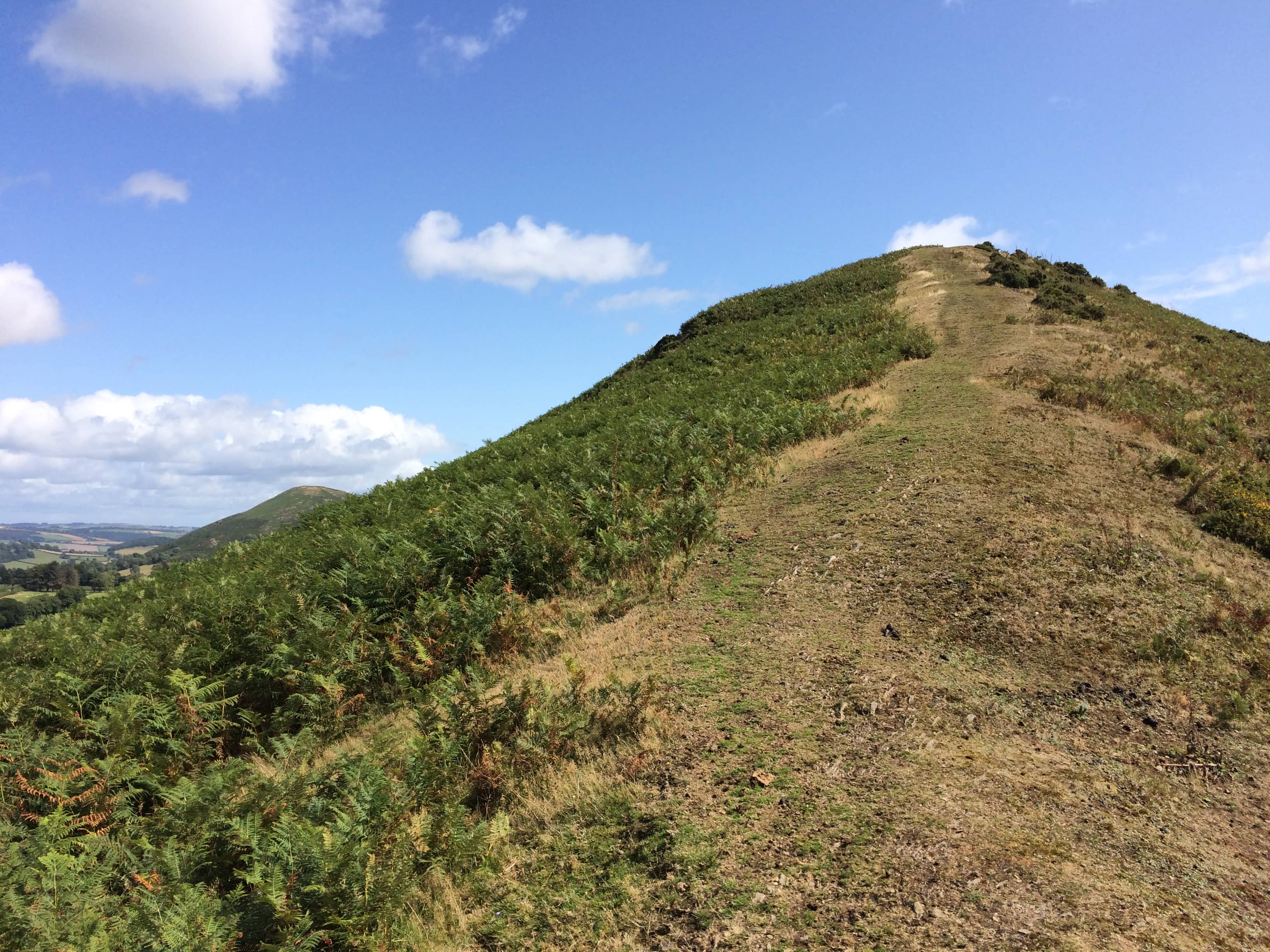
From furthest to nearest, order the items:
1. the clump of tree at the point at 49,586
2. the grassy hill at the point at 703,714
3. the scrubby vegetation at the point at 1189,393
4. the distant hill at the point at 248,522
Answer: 1. the distant hill at the point at 248,522
2. the clump of tree at the point at 49,586
3. the scrubby vegetation at the point at 1189,393
4. the grassy hill at the point at 703,714

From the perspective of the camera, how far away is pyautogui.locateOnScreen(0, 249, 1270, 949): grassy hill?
420 centimetres

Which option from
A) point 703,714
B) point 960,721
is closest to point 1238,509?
point 960,721

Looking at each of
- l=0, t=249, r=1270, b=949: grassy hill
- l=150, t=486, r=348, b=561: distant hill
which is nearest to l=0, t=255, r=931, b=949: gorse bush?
l=0, t=249, r=1270, b=949: grassy hill

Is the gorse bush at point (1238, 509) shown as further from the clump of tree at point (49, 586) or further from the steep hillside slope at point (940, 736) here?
the clump of tree at point (49, 586)

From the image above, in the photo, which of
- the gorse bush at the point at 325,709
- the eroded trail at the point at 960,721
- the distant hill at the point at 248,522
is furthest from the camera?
the distant hill at the point at 248,522

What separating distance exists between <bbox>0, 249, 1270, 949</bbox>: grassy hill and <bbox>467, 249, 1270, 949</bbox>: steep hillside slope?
35 millimetres

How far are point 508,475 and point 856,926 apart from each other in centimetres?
1365

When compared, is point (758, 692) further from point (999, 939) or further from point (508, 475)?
point (508, 475)

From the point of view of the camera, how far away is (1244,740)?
6148 millimetres

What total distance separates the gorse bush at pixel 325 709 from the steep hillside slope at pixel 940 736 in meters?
0.94

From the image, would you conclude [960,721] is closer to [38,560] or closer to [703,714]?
[703,714]

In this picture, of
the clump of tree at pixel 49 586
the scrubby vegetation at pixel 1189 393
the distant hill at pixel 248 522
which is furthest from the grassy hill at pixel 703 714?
the distant hill at pixel 248 522

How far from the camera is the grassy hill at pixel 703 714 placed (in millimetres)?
4203

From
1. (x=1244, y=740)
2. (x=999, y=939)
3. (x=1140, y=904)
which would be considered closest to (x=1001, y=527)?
(x=1244, y=740)
